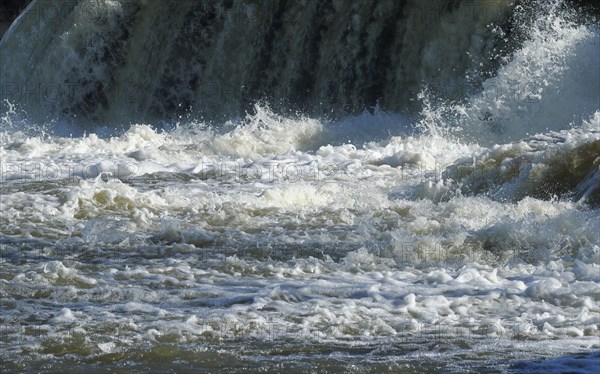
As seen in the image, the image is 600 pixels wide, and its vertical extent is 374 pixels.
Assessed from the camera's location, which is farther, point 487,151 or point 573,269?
point 487,151

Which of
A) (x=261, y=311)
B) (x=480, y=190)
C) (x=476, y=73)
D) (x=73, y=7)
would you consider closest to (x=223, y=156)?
(x=476, y=73)

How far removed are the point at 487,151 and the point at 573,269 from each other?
359 cm

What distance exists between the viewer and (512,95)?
13492mm

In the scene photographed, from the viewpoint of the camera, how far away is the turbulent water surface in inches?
225

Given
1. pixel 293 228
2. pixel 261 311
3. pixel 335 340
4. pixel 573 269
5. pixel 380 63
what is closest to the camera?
pixel 335 340

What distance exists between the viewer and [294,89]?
636 inches

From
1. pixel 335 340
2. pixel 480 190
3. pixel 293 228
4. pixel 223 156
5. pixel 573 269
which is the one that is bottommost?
pixel 335 340

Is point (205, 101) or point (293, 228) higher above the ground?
point (205, 101)

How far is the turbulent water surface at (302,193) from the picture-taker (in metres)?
5.71

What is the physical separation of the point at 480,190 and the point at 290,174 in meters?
2.31

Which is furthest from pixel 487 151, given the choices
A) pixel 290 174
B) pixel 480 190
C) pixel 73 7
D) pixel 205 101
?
pixel 73 7

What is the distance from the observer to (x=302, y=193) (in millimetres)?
9781

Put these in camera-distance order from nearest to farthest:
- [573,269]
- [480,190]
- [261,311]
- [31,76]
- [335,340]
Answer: [335,340], [261,311], [573,269], [480,190], [31,76]

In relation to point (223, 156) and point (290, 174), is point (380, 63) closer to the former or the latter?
point (223, 156)
